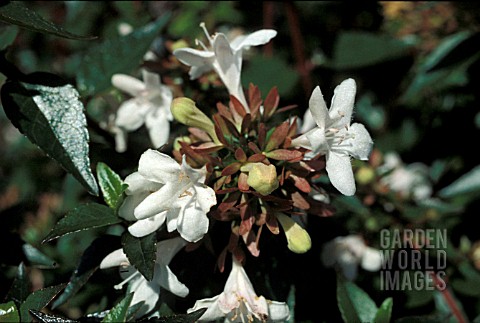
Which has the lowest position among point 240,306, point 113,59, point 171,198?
point 240,306

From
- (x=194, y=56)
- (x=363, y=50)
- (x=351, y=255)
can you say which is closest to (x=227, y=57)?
(x=194, y=56)

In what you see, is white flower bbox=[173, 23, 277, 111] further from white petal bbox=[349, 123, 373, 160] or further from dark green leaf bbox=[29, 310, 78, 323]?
dark green leaf bbox=[29, 310, 78, 323]

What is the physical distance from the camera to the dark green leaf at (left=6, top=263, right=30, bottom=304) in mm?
1164

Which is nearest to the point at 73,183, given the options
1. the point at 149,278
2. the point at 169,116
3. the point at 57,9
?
the point at 169,116

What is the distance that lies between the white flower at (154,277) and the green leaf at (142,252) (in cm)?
6

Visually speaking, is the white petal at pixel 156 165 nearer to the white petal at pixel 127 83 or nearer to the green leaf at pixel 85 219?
the green leaf at pixel 85 219

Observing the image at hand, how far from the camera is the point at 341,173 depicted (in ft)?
3.69

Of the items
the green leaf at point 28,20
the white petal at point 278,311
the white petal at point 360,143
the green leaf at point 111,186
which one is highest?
the green leaf at point 28,20

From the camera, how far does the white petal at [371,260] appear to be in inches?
71.6

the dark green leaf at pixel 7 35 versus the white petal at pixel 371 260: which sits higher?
the dark green leaf at pixel 7 35

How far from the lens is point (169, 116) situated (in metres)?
1.53

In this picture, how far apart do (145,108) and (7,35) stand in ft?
1.23

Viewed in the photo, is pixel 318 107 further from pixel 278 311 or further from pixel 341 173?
pixel 278 311

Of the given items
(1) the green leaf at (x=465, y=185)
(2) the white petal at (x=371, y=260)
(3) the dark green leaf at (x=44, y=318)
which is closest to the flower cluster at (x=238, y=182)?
(3) the dark green leaf at (x=44, y=318)
